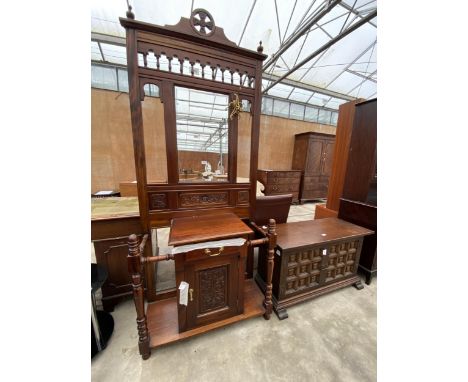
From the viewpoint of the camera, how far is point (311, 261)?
1.58 meters

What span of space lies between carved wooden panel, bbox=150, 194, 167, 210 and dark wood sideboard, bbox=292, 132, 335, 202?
4.46m

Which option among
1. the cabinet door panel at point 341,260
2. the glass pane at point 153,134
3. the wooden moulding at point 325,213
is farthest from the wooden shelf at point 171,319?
the glass pane at point 153,134

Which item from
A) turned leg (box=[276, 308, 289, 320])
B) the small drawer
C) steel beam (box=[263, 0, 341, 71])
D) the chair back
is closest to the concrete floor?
turned leg (box=[276, 308, 289, 320])

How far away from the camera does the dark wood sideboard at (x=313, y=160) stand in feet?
16.0

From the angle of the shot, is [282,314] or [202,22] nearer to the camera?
[202,22]

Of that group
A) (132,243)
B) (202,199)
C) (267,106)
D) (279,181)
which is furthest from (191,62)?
(267,106)

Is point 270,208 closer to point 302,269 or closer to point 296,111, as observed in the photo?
point 302,269

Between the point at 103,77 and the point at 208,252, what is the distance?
4596 millimetres

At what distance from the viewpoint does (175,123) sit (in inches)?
52.6

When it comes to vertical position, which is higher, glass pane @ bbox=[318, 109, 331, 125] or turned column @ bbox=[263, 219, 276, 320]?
glass pane @ bbox=[318, 109, 331, 125]

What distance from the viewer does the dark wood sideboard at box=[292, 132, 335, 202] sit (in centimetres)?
487

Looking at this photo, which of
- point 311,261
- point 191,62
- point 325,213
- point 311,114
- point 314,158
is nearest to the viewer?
point 191,62

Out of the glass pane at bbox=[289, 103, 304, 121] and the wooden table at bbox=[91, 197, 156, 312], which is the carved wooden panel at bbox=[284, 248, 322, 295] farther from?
the glass pane at bbox=[289, 103, 304, 121]
